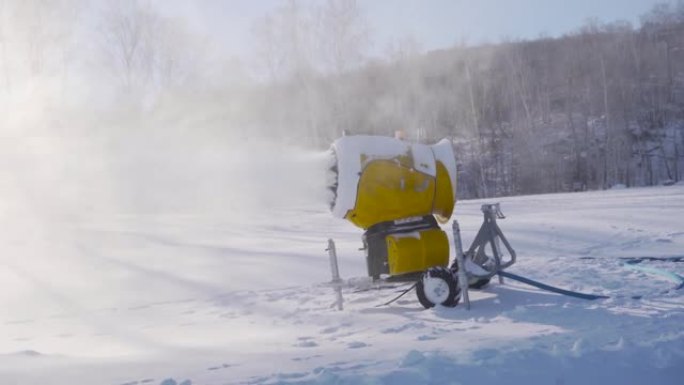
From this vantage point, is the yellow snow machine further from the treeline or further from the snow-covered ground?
the treeline

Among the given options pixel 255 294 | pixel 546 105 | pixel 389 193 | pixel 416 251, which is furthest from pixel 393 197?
pixel 546 105

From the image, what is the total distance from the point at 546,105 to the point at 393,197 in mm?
52259

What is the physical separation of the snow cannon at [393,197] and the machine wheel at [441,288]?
0.31 meters

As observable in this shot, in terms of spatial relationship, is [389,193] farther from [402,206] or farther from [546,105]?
[546,105]

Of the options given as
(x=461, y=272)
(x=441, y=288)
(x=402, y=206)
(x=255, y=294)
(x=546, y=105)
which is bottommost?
(x=255, y=294)

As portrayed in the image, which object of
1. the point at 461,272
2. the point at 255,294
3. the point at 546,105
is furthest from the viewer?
the point at 546,105

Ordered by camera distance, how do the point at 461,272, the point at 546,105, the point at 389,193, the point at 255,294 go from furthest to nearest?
the point at 546,105, the point at 255,294, the point at 389,193, the point at 461,272

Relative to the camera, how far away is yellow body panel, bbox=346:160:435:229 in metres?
6.54

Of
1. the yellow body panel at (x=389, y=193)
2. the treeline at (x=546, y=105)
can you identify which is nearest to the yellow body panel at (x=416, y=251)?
the yellow body panel at (x=389, y=193)

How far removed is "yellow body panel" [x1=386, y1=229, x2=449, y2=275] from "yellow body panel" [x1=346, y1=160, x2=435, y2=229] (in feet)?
0.77

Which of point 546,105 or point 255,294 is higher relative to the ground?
point 546,105

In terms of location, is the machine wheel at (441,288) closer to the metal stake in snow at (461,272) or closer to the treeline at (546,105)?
the metal stake in snow at (461,272)

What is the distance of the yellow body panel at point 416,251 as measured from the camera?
6.58m

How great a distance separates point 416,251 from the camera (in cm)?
666
